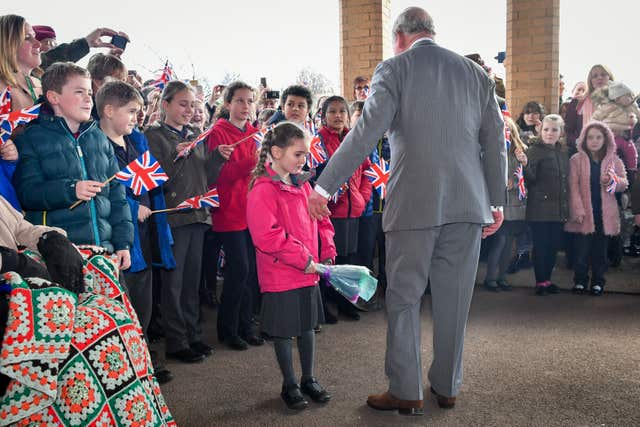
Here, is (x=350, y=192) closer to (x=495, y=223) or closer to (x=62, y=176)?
(x=495, y=223)

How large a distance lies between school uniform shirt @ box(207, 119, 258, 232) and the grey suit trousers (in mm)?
1391

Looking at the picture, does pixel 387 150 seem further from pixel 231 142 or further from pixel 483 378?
pixel 483 378

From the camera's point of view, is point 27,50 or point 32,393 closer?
point 32,393

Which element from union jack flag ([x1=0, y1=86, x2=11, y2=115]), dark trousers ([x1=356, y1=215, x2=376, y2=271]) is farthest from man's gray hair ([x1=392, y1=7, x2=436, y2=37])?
dark trousers ([x1=356, y1=215, x2=376, y2=271])

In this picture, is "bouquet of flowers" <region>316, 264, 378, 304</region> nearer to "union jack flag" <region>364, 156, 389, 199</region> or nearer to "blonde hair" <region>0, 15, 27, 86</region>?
"union jack flag" <region>364, 156, 389, 199</region>

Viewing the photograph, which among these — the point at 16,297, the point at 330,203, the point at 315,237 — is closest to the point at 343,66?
the point at 330,203

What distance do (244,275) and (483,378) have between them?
66.8 inches

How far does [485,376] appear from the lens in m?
3.61

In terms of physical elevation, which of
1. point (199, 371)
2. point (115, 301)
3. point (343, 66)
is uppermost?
point (343, 66)

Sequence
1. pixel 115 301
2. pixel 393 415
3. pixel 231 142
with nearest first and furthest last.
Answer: pixel 115 301 → pixel 393 415 → pixel 231 142

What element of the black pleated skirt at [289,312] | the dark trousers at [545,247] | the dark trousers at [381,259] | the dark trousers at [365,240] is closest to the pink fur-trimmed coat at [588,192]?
the dark trousers at [545,247]

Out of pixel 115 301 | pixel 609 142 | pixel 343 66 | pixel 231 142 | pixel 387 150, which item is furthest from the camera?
pixel 343 66

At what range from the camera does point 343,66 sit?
928 centimetres

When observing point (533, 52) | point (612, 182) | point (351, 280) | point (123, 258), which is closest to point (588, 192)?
point (612, 182)
